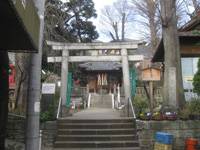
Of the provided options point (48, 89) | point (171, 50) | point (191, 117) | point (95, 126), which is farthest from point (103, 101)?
point (191, 117)

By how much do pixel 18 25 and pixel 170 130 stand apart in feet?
22.5

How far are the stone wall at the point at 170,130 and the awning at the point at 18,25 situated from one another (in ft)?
18.2

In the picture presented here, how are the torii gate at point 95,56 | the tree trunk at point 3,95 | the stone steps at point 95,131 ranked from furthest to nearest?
the torii gate at point 95,56 < the stone steps at point 95,131 < the tree trunk at point 3,95

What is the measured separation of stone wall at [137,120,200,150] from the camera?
7.85 m

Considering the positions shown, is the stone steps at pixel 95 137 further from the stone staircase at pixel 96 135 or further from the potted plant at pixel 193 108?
the potted plant at pixel 193 108

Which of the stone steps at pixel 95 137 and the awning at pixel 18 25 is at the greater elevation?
the awning at pixel 18 25

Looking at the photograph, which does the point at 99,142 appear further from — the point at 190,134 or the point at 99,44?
the point at 99,44

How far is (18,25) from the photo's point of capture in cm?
380

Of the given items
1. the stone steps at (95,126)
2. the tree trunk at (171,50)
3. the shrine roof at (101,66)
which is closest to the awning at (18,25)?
the stone steps at (95,126)

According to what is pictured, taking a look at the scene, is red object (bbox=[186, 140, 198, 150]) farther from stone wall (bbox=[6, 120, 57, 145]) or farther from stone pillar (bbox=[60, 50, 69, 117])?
stone pillar (bbox=[60, 50, 69, 117])

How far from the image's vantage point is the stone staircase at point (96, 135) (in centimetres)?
767

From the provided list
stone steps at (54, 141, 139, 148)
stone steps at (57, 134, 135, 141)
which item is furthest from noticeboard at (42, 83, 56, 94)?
stone steps at (54, 141, 139, 148)

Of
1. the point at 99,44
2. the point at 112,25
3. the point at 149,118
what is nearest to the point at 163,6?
the point at 99,44

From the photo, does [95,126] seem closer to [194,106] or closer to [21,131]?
[21,131]
